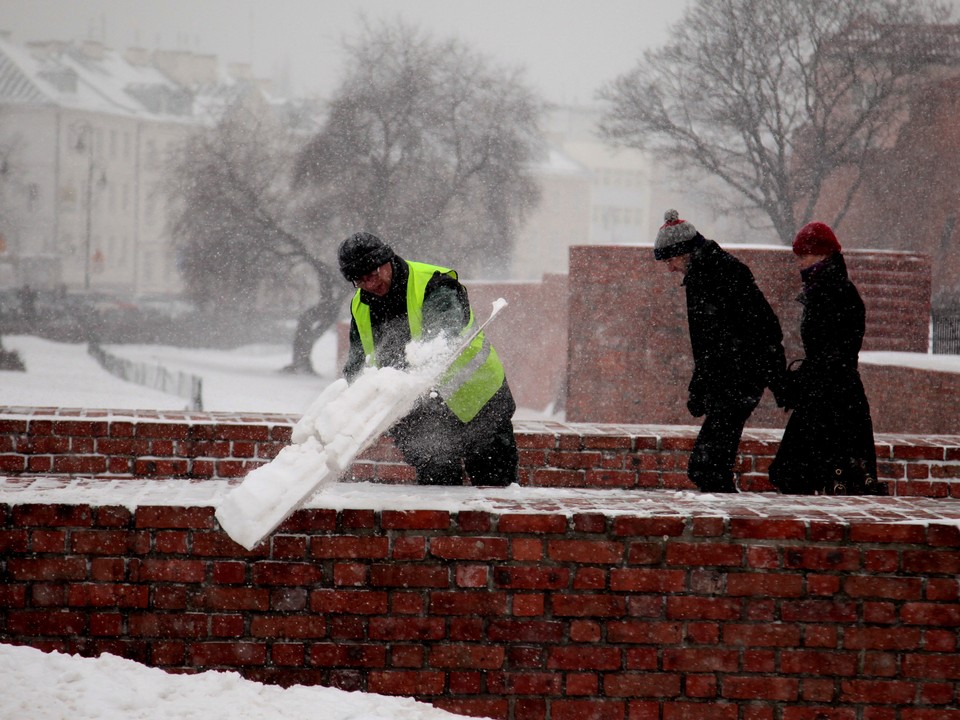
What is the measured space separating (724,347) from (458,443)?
1.20 meters

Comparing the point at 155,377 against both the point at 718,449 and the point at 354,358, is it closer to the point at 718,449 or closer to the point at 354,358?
the point at 354,358

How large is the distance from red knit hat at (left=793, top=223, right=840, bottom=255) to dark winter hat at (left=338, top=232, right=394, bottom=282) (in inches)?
A: 65.5

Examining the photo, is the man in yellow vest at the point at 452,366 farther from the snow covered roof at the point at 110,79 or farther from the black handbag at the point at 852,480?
the snow covered roof at the point at 110,79

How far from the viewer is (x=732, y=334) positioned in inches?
187

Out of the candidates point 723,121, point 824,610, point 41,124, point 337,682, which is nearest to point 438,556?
point 337,682

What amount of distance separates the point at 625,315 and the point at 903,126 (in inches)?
896

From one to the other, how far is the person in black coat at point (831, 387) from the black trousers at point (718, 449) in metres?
0.26

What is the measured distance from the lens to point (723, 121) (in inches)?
1270

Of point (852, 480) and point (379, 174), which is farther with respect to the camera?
point (379, 174)

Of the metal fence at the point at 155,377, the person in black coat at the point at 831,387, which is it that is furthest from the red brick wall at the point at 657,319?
the metal fence at the point at 155,377

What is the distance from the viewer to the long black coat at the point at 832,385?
4.53 m

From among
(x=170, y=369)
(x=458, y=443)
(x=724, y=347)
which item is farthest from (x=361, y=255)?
(x=170, y=369)

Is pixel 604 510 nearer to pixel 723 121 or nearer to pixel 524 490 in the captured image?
pixel 524 490

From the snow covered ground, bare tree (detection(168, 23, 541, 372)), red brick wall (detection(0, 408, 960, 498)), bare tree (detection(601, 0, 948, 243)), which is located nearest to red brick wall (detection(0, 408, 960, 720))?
red brick wall (detection(0, 408, 960, 498))
